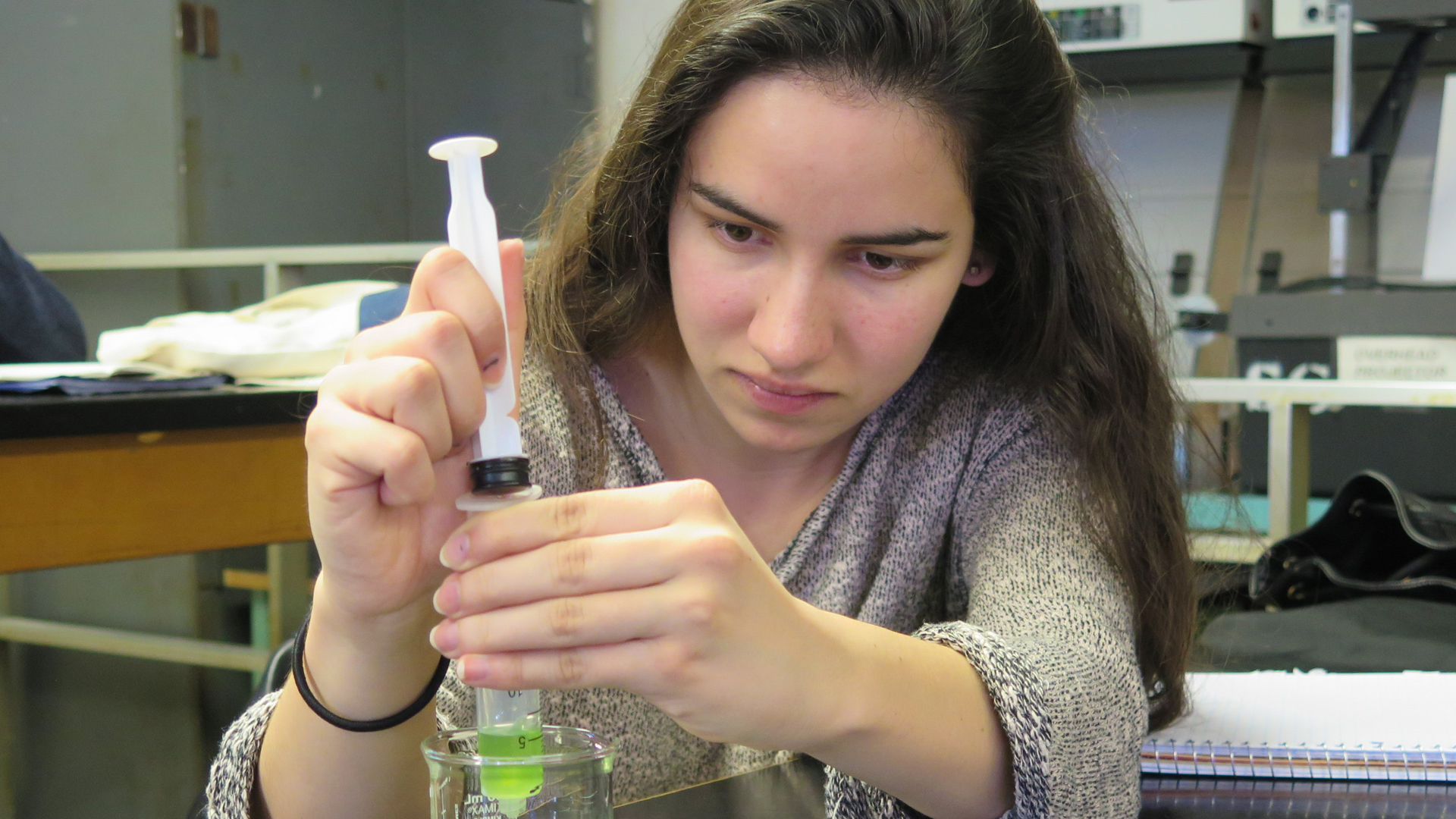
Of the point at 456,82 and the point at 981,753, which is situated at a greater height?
the point at 456,82

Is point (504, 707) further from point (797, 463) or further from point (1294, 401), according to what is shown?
point (1294, 401)

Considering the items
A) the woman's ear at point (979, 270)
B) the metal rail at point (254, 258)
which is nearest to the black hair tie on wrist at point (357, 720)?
the woman's ear at point (979, 270)

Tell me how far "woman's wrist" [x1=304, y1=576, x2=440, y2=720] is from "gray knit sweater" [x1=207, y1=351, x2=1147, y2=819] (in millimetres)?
89

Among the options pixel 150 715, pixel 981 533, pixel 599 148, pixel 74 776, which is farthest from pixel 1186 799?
pixel 150 715

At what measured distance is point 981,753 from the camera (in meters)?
0.63

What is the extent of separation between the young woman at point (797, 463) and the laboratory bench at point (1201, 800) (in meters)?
0.03

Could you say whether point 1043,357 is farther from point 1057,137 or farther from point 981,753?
point 981,753

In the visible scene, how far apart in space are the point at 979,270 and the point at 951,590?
0.25m

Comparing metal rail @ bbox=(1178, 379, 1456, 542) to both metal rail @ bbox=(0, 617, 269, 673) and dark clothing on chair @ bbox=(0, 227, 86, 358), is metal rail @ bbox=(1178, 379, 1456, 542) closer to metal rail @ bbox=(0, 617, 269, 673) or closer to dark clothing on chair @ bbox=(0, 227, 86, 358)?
dark clothing on chair @ bbox=(0, 227, 86, 358)

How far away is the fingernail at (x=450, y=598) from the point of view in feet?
1.52

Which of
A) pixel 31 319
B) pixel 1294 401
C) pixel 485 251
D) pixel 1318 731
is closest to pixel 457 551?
pixel 485 251

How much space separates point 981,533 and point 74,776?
84.5 inches

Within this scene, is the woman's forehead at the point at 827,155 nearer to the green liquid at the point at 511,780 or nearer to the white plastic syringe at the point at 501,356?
the white plastic syringe at the point at 501,356

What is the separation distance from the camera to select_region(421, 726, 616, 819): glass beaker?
1.44 feet
